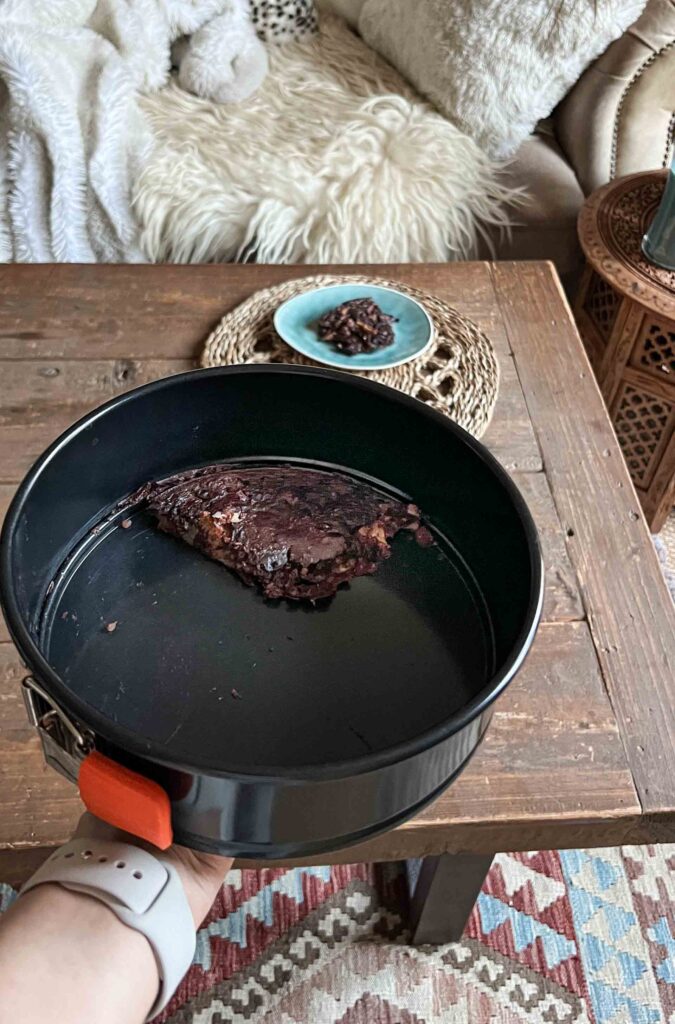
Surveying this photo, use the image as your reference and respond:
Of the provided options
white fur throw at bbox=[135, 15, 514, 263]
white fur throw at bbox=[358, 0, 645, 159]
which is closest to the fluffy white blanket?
white fur throw at bbox=[135, 15, 514, 263]

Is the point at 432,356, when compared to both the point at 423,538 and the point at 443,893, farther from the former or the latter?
the point at 443,893

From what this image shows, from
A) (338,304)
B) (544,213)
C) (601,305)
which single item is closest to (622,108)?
(544,213)

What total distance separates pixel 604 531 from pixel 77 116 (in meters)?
1.14

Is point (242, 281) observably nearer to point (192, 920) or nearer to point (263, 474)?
point (263, 474)

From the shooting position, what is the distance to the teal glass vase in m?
1.23

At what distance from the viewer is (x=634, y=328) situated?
132cm

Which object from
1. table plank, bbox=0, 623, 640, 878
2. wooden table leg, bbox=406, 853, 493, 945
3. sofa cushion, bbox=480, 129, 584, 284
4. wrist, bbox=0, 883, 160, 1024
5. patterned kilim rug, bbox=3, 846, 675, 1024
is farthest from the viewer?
sofa cushion, bbox=480, 129, 584, 284

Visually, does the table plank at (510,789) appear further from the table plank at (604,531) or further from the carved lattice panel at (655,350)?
the carved lattice panel at (655,350)

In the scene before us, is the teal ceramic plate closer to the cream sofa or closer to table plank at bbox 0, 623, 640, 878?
table plank at bbox 0, 623, 640, 878

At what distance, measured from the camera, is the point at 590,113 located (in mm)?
1521

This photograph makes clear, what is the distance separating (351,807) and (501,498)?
0.73ft

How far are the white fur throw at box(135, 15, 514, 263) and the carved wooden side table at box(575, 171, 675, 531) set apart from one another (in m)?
0.20

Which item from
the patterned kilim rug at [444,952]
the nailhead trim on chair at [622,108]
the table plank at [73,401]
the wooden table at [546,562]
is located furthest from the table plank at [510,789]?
the nailhead trim on chair at [622,108]

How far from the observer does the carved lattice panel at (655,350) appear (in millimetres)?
1306
